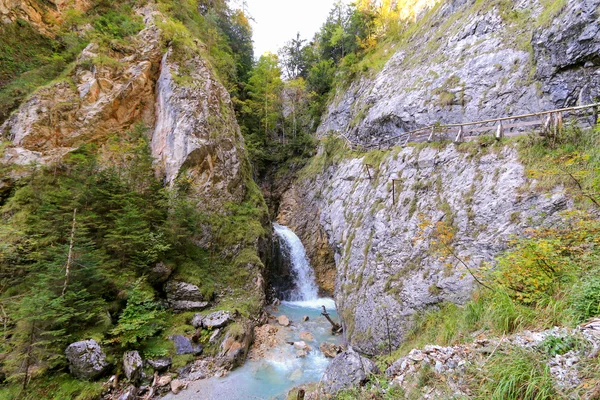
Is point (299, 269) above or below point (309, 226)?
below

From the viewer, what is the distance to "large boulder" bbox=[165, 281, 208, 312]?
31.6ft

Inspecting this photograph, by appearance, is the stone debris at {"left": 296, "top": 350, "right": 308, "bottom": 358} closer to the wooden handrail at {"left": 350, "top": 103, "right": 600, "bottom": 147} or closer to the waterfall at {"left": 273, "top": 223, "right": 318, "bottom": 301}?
the waterfall at {"left": 273, "top": 223, "right": 318, "bottom": 301}

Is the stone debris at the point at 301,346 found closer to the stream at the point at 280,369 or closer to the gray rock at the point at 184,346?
the stream at the point at 280,369

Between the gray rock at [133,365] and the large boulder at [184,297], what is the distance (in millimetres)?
2277

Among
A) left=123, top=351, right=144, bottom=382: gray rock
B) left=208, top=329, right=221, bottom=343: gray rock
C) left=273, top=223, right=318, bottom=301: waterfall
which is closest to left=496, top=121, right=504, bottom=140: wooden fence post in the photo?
left=208, top=329, right=221, bottom=343: gray rock

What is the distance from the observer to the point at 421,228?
7.50 metres

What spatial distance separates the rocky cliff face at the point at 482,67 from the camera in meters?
7.29

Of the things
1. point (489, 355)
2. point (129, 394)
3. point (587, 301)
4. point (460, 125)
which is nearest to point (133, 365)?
point (129, 394)

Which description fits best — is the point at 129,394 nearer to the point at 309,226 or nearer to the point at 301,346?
the point at 301,346

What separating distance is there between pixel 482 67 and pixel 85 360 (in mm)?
17695

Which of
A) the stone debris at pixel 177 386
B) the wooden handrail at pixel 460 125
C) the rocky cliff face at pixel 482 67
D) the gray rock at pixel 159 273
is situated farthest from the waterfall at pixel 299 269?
the rocky cliff face at pixel 482 67

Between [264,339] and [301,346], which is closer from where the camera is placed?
[301,346]

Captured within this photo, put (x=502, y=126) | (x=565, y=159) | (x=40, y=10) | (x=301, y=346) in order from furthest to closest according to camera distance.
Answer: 1. (x=40, y=10)
2. (x=301, y=346)
3. (x=502, y=126)
4. (x=565, y=159)

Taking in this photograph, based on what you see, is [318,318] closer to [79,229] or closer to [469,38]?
[79,229]
